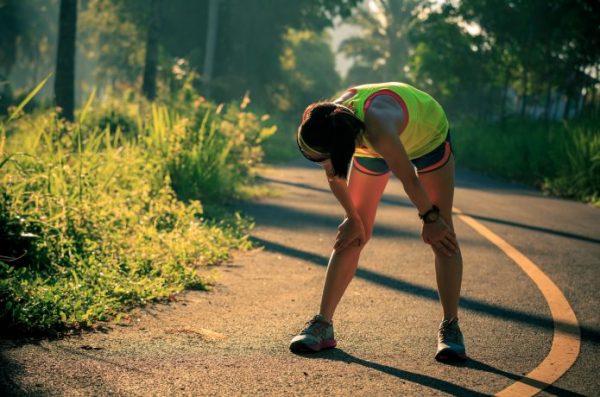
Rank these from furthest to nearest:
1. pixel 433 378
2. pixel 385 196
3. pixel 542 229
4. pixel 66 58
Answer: pixel 66 58
pixel 385 196
pixel 542 229
pixel 433 378

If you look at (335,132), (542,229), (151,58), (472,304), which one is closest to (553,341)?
(472,304)

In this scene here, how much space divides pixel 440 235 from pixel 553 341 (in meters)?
1.18

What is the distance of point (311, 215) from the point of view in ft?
35.6

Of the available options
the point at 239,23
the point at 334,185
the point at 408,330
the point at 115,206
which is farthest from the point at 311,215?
the point at 239,23

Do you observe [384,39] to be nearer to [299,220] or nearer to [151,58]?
[151,58]

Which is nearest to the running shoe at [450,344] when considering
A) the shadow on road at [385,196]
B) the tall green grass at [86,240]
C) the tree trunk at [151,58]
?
the tall green grass at [86,240]

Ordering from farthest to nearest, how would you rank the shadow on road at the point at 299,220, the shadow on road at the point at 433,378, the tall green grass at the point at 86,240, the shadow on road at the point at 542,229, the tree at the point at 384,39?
the tree at the point at 384,39 < the shadow on road at the point at 299,220 < the shadow on road at the point at 542,229 < the tall green grass at the point at 86,240 < the shadow on road at the point at 433,378

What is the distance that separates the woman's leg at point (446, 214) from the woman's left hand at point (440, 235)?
200 millimetres

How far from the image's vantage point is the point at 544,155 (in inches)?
735

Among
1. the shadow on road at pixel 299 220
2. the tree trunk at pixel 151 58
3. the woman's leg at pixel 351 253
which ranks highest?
the tree trunk at pixel 151 58

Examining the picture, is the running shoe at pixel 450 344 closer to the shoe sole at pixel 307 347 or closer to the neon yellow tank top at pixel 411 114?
the shoe sole at pixel 307 347

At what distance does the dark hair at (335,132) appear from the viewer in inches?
144

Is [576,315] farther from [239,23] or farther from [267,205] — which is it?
[239,23]

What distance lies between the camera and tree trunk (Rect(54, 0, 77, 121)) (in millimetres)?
17156
